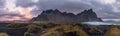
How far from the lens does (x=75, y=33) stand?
6194 centimetres

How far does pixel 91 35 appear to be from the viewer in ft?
335

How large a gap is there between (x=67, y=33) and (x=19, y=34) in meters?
35.1

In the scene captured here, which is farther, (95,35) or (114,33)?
(95,35)

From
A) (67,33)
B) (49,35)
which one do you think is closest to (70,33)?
(67,33)

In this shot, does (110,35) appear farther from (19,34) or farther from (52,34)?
(19,34)

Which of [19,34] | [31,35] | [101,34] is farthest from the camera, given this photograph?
[101,34]

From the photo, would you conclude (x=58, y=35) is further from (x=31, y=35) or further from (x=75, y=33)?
(x=31, y=35)

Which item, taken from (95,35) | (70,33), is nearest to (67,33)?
(70,33)

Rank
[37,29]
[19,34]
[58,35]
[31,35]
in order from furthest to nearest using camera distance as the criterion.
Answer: [37,29] < [19,34] < [31,35] < [58,35]

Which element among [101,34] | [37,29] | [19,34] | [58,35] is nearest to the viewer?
[58,35]

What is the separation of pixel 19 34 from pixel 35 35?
12070 millimetres

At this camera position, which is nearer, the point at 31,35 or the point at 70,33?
the point at 70,33

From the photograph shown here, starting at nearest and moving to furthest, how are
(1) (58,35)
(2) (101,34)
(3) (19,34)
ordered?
(1) (58,35), (3) (19,34), (2) (101,34)

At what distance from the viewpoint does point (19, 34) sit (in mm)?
95250
